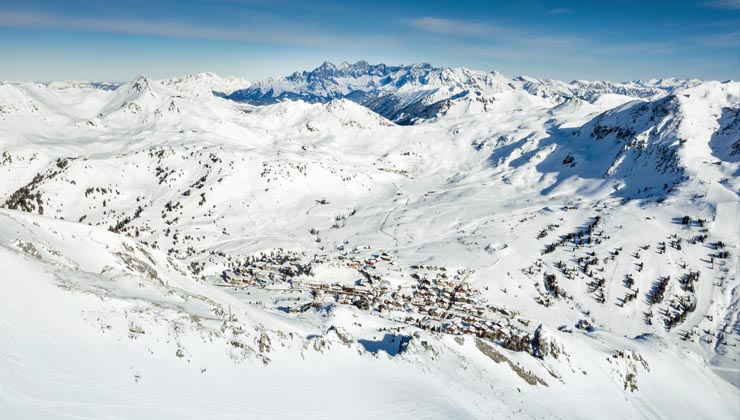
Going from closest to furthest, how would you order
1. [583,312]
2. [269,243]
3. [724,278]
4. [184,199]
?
[583,312], [724,278], [269,243], [184,199]

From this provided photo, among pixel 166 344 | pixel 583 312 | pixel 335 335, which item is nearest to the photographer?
pixel 166 344

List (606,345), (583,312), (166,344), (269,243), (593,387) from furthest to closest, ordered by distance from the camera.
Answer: (269,243)
(583,312)
(606,345)
(593,387)
(166,344)

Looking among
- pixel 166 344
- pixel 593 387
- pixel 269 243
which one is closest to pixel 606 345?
pixel 593 387

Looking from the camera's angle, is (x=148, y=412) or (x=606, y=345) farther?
(x=606, y=345)

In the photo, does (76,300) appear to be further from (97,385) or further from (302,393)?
(302,393)

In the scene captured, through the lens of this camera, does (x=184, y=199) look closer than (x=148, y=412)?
No

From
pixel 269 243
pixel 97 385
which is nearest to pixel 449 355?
pixel 97 385

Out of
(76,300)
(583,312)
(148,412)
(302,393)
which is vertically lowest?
(583,312)

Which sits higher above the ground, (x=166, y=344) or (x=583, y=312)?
(x=166, y=344)

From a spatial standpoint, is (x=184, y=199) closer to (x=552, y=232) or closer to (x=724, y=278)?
(x=552, y=232)
